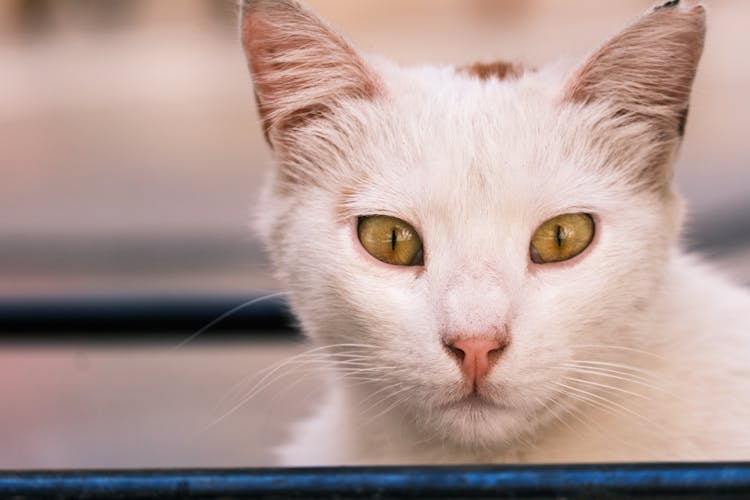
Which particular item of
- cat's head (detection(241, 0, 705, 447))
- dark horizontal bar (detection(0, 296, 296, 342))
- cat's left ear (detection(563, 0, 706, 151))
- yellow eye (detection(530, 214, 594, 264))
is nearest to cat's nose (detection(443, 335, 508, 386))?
cat's head (detection(241, 0, 705, 447))

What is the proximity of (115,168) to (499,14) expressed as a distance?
3.87 ft

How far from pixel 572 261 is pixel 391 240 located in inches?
6.1

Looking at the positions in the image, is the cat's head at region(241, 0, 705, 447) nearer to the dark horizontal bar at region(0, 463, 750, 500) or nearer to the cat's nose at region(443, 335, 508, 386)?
the cat's nose at region(443, 335, 508, 386)

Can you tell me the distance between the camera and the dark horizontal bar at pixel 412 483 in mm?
569

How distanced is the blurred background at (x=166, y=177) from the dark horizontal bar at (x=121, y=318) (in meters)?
0.04

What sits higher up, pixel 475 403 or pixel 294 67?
pixel 294 67

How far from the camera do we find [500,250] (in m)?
0.77

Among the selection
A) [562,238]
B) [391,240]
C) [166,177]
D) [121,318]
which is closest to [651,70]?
[562,238]

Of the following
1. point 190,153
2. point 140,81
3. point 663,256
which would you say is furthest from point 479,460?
point 140,81

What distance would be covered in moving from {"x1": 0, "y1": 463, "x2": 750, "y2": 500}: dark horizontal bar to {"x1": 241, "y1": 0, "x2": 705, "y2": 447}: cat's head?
0.54 ft

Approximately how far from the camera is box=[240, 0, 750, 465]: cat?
30.2 inches

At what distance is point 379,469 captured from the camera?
1.91ft

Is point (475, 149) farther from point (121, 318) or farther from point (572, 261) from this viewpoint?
point (121, 318)

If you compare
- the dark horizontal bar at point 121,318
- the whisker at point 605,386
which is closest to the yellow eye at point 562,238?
the whisker at point 605,386
